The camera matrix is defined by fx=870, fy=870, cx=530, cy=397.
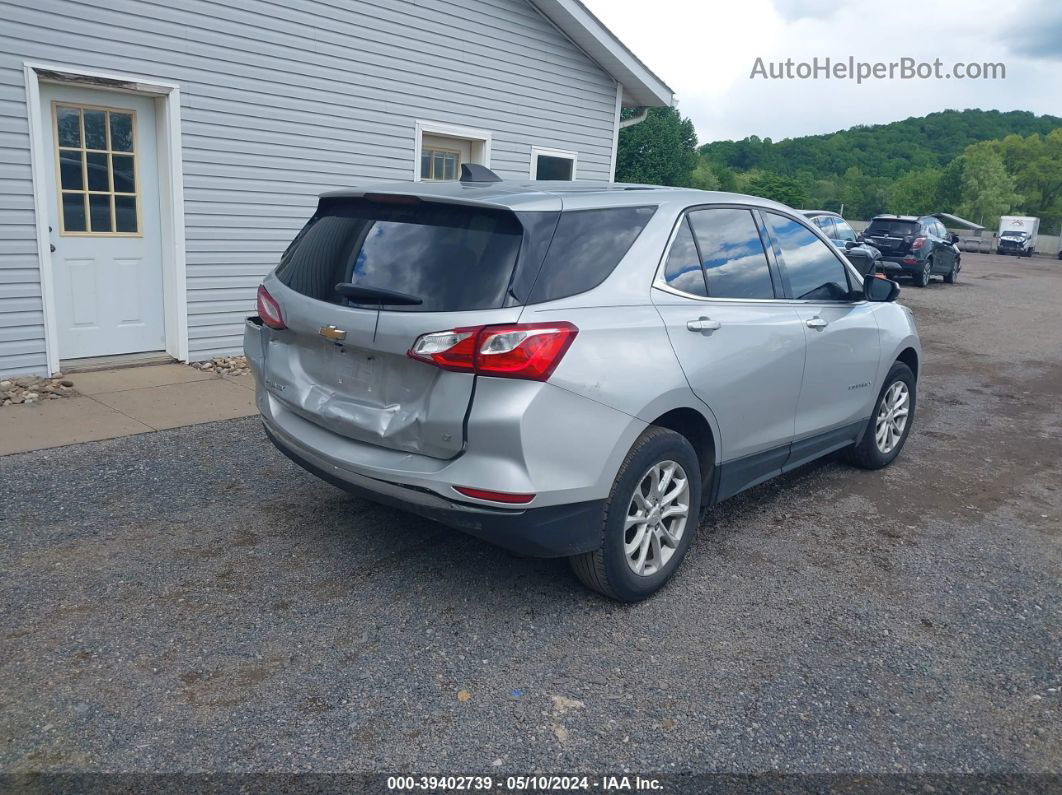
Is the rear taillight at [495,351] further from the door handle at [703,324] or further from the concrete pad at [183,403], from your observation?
the concrete pad at [183,403]

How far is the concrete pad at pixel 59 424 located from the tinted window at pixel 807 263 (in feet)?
14.1

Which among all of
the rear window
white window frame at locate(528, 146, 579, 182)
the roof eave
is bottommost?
the rear window

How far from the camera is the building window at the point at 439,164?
993cm

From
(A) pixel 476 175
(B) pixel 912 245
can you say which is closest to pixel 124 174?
(A) pixel 476 175

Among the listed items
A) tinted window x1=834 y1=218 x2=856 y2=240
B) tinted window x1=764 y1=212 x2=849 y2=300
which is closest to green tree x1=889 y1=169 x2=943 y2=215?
tinted window x1=834 y1=218 x2=856 y2=240

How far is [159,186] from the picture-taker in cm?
761

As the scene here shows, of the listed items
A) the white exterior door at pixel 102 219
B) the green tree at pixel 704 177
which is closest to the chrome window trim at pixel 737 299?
the white exterior door at pixel 102 219

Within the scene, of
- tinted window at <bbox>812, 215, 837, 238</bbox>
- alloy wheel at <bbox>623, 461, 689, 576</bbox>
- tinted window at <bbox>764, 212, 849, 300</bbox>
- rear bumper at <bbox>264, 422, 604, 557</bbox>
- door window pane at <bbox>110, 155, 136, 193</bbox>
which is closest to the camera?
rear bumper at <bbox>264, 422, 604, 557</bbox>

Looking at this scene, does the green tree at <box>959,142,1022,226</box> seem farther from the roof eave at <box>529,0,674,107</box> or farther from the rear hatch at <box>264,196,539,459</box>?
the rear hatch at <box>264,196,539,459</box>

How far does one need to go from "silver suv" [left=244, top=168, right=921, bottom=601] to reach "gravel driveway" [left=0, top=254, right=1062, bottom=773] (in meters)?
0.44

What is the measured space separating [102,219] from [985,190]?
79.9m

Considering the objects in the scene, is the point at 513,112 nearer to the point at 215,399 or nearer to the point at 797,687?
the point at 215,399

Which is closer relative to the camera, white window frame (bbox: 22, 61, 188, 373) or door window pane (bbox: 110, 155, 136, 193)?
white window frame (bbox: 22, 61, 188, 373)

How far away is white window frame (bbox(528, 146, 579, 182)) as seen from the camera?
1079cm
